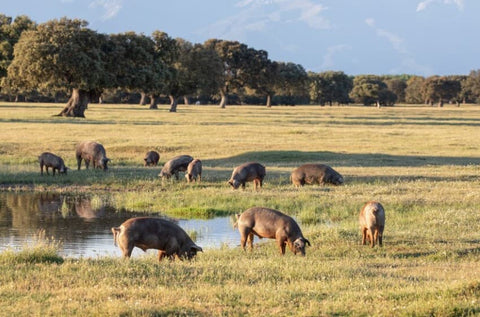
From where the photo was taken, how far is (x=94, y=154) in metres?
30.9

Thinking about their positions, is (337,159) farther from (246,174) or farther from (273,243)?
(273,243)

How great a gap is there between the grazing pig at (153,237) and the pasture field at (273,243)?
393mm

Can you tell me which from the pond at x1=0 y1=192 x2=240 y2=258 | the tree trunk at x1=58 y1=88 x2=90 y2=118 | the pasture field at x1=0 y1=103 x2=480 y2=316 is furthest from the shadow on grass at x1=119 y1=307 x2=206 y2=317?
the tree trunk at x1=58 y1=88 x2=90 y2=118

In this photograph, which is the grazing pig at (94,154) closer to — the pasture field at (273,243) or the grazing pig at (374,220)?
the pasture field at (273,243)

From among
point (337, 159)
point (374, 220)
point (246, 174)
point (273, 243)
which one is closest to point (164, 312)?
point (374, 220)

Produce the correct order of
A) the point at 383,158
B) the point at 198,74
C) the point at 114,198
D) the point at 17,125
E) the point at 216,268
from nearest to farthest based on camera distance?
1. the point at 216,268
2. the point at 114,198
3. the point at 383,158
4. the point at 17,125
5. the point at 198,74

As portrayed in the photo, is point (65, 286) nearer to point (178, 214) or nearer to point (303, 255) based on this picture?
point (303, 255)

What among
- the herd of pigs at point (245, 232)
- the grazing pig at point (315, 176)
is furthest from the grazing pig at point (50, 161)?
the herd of pigs at point (245, 232)

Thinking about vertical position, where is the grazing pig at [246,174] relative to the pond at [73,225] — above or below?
above

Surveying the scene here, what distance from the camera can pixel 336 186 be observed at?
1027 inches

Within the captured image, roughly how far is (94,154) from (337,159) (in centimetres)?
1159

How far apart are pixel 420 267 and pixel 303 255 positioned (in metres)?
2.26

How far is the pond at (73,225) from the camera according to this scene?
17.4 metres

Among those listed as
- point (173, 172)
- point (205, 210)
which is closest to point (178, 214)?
point (205, 210)
